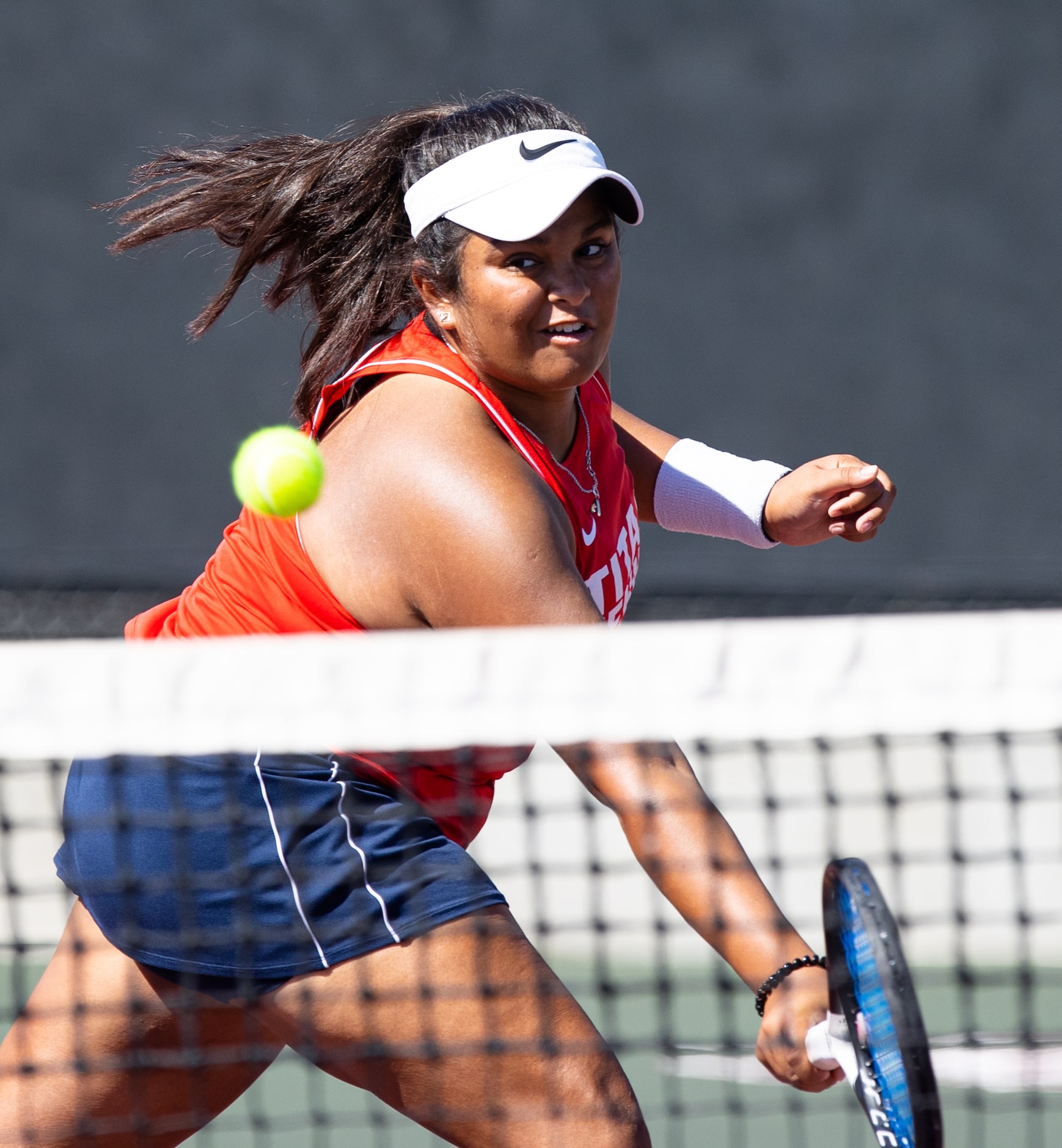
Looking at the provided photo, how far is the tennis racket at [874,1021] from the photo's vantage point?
1415 mm

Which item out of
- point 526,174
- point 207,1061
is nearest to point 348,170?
point 526,174

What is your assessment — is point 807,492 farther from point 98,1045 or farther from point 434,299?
point 98,1045

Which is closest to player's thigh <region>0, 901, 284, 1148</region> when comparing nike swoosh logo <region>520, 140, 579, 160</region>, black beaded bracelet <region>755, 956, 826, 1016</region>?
black beaded bracelet <region>755, 956, 826, 1016</region>

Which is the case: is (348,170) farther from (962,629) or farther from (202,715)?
(962,629)

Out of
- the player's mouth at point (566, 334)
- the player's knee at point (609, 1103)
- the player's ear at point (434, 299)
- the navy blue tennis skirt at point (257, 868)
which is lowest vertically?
the player's knee at point (609, 1103)

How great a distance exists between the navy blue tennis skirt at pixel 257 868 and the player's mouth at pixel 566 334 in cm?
57

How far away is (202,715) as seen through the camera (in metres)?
1.69

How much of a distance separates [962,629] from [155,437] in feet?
17.1

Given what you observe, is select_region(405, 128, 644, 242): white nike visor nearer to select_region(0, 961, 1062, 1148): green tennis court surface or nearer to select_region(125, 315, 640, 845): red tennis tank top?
select_region(125, 315, 640, 845): red tennis tank top

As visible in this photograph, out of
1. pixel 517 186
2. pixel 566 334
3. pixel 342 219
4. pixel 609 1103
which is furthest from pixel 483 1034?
pixel 342 219

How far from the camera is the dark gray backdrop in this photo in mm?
6207

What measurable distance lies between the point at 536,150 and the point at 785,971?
101 cm

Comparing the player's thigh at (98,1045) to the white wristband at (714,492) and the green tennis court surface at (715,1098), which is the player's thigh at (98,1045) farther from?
the white wristband at (714,492)

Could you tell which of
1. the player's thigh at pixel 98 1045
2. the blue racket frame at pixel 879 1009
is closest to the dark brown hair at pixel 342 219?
the player's thigh at pixel 98 1045
